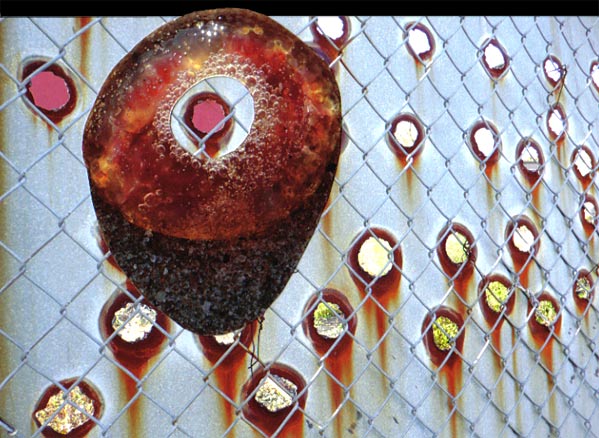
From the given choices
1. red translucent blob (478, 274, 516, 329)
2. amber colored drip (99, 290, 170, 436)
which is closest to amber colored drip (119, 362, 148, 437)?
amber colored drip (99, 290, 170, 436)

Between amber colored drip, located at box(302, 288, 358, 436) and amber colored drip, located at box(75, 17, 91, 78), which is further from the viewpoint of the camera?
amber colored drip, located at box(302, 288, 358, 436)

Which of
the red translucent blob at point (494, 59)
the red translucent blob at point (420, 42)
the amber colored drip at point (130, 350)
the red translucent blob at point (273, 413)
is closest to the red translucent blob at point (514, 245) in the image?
the red translucent blob at point (494, 59)

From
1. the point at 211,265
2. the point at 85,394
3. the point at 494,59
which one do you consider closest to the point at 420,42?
the point at 494,59

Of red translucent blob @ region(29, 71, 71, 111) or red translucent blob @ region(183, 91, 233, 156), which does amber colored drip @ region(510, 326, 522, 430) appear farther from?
red translucent blob @ region(29, 71, 71, 111)

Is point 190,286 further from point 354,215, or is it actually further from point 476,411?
point 476,411
